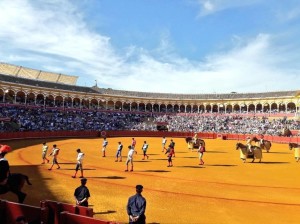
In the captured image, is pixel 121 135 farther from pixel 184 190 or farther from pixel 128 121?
pixel 184 190

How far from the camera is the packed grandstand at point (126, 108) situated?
51.8 metres

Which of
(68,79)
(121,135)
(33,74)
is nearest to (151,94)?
(68,79)

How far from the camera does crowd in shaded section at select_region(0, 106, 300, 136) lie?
1833 inches

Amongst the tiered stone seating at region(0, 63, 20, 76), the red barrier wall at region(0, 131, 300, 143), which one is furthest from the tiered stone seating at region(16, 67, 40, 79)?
the red barrier wall at region(0, 131, 300, 143)

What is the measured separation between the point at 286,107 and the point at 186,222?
63.8 m

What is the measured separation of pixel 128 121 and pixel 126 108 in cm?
1068

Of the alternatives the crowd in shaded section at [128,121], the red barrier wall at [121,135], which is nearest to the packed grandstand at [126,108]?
the crowd in shaded section at [128,121]

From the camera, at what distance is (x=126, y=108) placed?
75.2 meters

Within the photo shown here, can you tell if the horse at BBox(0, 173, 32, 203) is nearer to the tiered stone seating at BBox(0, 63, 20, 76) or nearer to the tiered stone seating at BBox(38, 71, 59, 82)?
the tiered stone seating at BBox(0, 63, 20, 76)

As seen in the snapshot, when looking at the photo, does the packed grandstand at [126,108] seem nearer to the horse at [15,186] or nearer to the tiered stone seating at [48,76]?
the tiered stone seating at [48,76]

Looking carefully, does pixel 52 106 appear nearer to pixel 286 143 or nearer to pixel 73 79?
pixel 73 79

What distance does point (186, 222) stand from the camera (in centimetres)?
845

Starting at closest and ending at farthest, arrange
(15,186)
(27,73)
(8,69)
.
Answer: (15,186) → (8,69) → (27,73)

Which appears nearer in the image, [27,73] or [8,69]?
[8,69]
